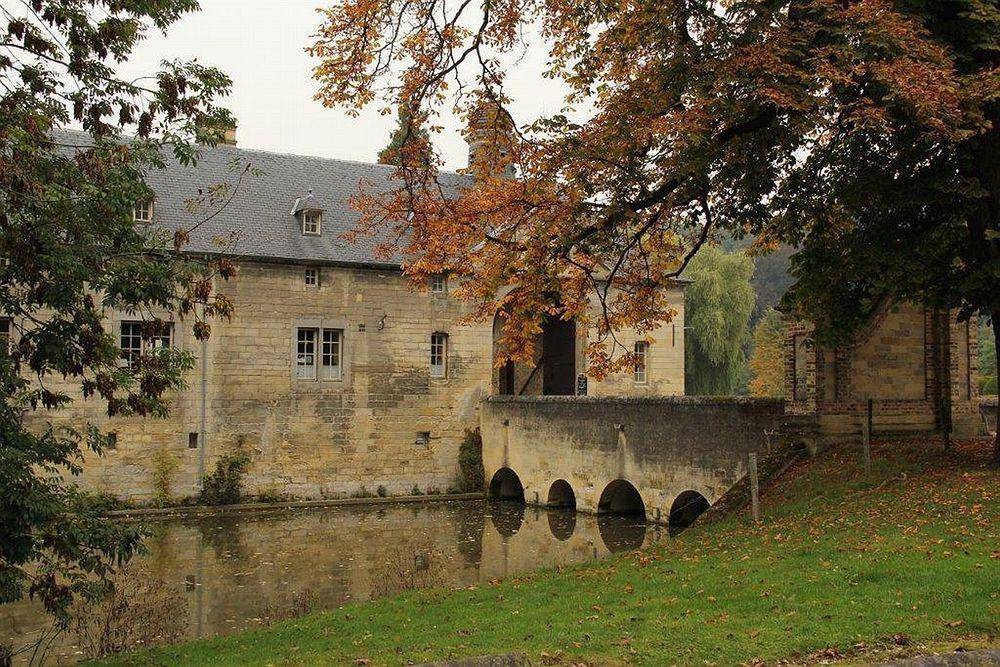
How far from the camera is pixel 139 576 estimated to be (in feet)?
51.3

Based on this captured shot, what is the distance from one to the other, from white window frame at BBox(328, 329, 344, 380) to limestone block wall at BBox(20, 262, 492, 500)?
0.55 feet

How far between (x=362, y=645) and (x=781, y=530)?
5156mm

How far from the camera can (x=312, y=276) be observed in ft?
83.9

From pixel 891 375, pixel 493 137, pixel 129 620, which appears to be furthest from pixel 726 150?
pixel 129 620

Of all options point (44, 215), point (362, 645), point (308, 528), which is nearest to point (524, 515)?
point (308, 528)

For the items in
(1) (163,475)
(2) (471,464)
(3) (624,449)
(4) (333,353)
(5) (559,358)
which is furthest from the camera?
(5) (559,358)

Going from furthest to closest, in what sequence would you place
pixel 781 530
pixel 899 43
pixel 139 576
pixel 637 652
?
pixel 139 576 < pixel 781 530 < pixel 899 43 < pixel 637 652

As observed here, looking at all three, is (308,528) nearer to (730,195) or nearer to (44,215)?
(730,195)

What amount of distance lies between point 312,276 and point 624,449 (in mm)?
9594

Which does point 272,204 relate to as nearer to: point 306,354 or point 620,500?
point 306,354

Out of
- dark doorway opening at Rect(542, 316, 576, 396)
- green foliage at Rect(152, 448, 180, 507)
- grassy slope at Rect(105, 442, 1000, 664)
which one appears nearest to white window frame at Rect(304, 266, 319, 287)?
green foliage at Rect(152, 448, 180, 507)

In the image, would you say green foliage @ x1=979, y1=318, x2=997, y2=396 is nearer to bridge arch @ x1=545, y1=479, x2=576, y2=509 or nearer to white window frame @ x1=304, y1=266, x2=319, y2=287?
bridge arch @ x1=545, y1=479, x2=576, y2=509

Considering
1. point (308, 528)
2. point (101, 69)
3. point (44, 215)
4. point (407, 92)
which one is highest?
point (407, 92)

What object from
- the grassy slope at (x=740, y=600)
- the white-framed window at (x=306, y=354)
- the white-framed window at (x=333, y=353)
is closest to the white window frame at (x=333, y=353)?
the white-framed window at (x=333, y=353)
